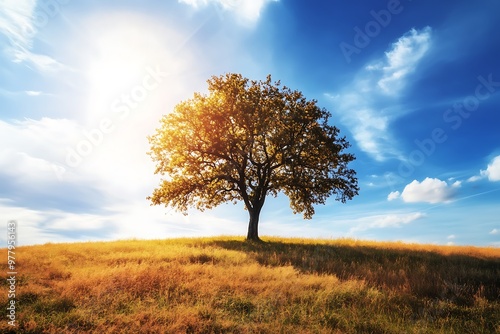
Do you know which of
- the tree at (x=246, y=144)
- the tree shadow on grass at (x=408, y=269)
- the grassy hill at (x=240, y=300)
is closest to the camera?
the grassy hill at (x=240, y=300)

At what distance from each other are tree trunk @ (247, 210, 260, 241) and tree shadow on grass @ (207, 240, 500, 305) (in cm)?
294

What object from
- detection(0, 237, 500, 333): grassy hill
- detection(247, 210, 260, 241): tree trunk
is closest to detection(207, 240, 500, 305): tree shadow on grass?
detection(0, 237, 500, 333): grassy hill

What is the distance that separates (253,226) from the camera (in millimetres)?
27859

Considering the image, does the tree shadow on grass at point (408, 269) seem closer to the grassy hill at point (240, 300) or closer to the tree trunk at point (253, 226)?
the grassy hill at point (240, 300)

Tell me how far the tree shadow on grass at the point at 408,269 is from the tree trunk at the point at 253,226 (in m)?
2.94

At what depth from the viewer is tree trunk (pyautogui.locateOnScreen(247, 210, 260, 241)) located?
27.5 m

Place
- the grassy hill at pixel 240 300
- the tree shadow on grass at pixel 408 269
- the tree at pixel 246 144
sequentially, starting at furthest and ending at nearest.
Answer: the tree at pixel 246 144, the tree shadow on grass at pixel 408 269, the grassy hill at pixel 240 300

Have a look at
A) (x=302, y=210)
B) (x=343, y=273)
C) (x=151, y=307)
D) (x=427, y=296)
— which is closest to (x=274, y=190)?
(x=302, y=210)

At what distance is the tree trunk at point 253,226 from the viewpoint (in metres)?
27.5

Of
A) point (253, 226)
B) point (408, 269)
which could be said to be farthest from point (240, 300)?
point (253, 226)

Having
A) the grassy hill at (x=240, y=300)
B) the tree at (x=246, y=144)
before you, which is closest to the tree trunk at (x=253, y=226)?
the tree at (x=246, y=144)

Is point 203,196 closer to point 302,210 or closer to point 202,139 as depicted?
point 202,139

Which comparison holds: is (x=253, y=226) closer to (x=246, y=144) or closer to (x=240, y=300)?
(x=246, y=144)

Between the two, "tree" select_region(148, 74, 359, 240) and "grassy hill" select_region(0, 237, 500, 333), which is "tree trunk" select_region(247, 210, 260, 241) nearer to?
"tree" select_region(148, 74, 359, 240)
